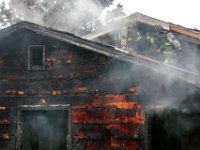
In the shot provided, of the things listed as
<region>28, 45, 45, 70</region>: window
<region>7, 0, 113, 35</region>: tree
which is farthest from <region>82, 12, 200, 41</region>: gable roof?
<region>7, 0, 113, 35</region>: tree

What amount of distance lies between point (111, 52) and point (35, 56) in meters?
2.56

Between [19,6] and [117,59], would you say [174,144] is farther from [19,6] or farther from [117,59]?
[19,6]

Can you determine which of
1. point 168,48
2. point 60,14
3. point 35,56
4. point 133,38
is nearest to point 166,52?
point 168,48

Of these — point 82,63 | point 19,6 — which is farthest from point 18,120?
point 19,6

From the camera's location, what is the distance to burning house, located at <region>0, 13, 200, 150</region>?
8719mm

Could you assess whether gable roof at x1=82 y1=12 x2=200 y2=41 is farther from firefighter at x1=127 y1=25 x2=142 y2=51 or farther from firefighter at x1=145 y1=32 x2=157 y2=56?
firefighter at x1=145 y1=32 x2=157 y2=56

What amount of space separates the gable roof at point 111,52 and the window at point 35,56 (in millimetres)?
609

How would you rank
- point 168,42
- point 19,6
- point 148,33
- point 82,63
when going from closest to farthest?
point 82,63 → point 168,42 → point 148,33 → point 19,6

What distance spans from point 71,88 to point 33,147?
2138 millimetres

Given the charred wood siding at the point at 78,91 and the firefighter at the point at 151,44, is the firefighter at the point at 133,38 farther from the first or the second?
the charred wood siding at the point at 78,91

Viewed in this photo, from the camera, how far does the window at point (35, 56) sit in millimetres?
9938

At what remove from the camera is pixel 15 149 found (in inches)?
382

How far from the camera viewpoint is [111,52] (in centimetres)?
884

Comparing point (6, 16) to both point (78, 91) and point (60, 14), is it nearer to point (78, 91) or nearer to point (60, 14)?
point (60, 14)
